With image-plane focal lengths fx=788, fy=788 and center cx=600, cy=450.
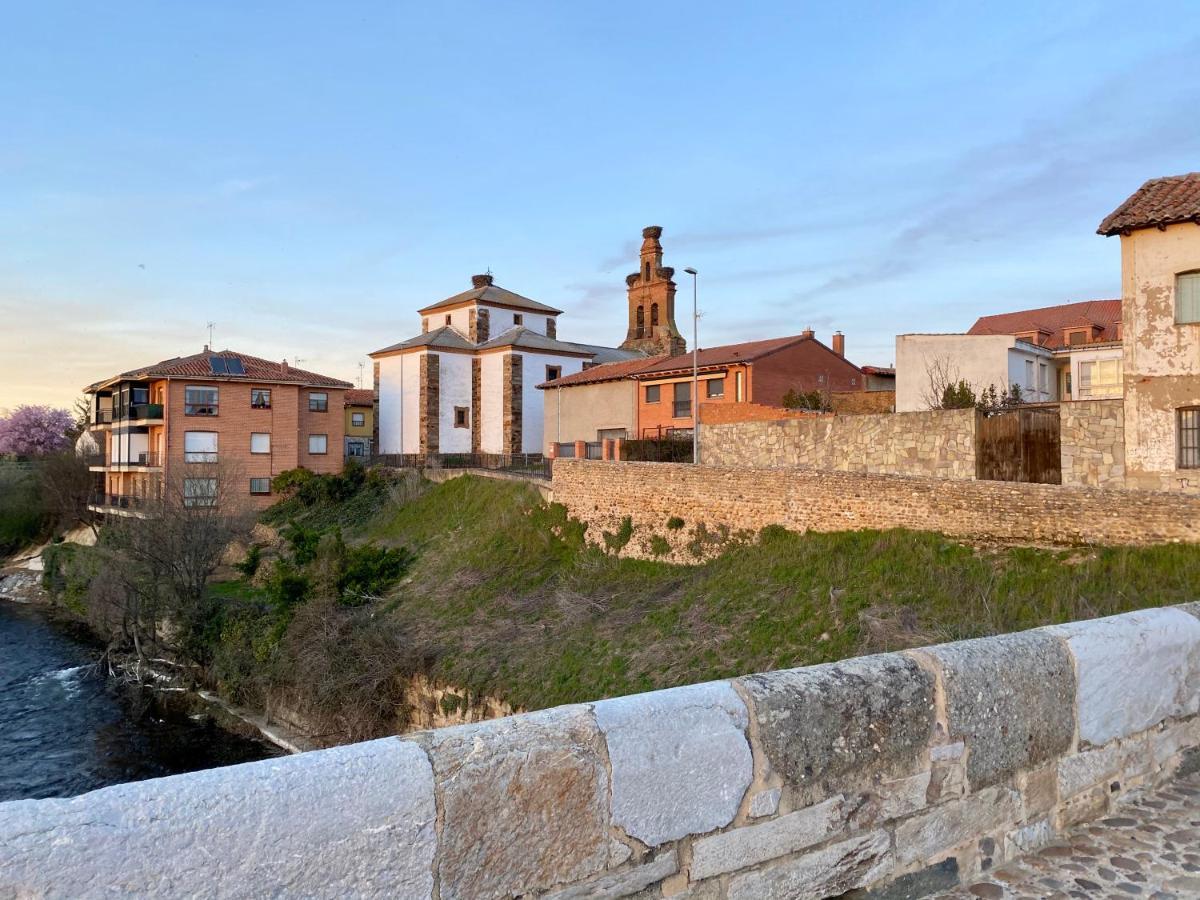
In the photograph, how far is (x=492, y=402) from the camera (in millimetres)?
42062

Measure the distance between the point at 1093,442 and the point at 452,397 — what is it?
31.8 m

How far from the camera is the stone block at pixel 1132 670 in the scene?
3062 millimetres

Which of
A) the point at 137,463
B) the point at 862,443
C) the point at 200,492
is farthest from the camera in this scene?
the point at 137,463

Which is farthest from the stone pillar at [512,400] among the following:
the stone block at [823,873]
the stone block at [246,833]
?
the stone block at [246,833]

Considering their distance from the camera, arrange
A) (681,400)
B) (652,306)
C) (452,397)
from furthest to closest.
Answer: (652,306) < (452,397) < (681,400)

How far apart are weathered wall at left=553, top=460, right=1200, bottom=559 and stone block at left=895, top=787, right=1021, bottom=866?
10.6 m

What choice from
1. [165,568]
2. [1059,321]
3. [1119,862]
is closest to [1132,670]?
[1119,862]

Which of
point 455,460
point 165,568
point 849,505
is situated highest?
point 455,460

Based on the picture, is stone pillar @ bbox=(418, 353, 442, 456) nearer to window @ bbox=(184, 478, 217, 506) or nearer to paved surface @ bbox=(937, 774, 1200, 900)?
window @ bbox=(184, 478, 217, 506)

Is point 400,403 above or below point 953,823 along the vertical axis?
above

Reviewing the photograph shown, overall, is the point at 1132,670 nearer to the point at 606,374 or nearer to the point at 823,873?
the point at 823,873

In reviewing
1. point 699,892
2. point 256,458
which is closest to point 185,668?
point 256,458

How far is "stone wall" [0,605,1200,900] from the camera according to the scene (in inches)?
64.2

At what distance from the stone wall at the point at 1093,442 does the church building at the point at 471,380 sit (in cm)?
2835
